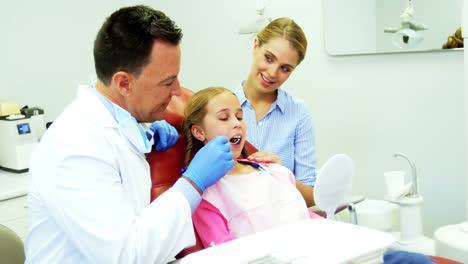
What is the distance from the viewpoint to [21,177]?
7.88 ft

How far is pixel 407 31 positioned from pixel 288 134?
91 cm

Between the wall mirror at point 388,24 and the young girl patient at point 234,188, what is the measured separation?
1.18 metres

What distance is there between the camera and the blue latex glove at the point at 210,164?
1234mm

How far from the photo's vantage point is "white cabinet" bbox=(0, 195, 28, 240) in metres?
2.11

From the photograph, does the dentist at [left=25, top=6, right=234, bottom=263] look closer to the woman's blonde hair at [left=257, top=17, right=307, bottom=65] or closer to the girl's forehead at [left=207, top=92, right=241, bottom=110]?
the girl's forehead at [left=207, top=92, right=241, bottom=110]

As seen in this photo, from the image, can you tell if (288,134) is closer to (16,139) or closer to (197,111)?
(197,111)

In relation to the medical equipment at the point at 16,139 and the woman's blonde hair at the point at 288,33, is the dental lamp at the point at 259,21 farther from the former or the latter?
the medical equipment at the point at 16,139

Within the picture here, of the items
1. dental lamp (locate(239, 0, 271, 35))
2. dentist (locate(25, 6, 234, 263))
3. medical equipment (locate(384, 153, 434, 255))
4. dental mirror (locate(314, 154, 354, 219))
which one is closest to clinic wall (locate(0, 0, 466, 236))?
dental lamp (locate(239, 0, 271, 35))

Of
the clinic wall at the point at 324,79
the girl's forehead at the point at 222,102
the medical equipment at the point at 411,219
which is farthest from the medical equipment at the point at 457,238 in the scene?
the girl's forehead at the point at 222,102

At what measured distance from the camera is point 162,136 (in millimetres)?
1427

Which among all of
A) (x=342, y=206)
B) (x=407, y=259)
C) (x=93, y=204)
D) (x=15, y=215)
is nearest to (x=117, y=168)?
(x=93, y=204)

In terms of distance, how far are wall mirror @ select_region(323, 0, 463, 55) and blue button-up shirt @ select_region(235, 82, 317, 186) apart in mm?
728

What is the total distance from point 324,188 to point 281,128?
2.47 ft

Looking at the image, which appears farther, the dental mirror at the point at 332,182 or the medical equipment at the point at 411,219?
the medical equipment at the point at 411,219
